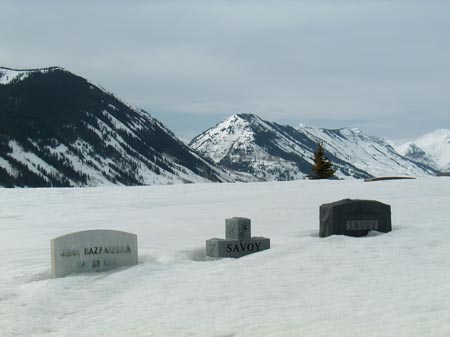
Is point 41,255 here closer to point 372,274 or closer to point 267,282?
point 267,282

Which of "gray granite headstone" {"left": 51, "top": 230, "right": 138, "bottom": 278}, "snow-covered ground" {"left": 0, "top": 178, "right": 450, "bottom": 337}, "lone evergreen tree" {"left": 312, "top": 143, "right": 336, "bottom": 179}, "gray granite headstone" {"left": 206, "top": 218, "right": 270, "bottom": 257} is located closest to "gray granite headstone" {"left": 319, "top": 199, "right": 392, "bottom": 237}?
"snow-covered ground" {"left": 0, "top": 178, "right": 450, "bottom": 337}

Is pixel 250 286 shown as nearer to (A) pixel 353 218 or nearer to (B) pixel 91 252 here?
(B) pixel 91 252

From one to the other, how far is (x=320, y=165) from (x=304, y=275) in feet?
170

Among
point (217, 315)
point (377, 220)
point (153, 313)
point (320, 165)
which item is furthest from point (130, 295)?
point (320, 165)

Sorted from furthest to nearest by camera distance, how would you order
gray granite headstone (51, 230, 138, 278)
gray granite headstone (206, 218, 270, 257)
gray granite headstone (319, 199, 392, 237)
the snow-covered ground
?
gray granite headstone (319, 199, 392, 237)
gray granite headstone (206, 218, 270, 257)
gray granite headstone (51, 230, 138, 278)
the snow-covered ground

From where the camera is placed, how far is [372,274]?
11336 mm

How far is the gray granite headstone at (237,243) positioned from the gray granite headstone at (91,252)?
6.55 feet

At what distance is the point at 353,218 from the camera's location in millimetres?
16484

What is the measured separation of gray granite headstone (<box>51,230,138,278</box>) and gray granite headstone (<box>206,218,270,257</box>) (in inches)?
78.6

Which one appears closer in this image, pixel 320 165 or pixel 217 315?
pixel 217 315

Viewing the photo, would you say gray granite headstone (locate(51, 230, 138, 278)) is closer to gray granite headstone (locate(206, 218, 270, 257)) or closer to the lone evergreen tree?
gray granite headstone (locate(206, 218, 270, 257))

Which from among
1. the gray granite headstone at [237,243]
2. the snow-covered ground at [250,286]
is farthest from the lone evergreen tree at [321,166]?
the gray granite headstone at [237,243]

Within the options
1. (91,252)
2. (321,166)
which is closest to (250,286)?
(91,252)

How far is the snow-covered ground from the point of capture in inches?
345
